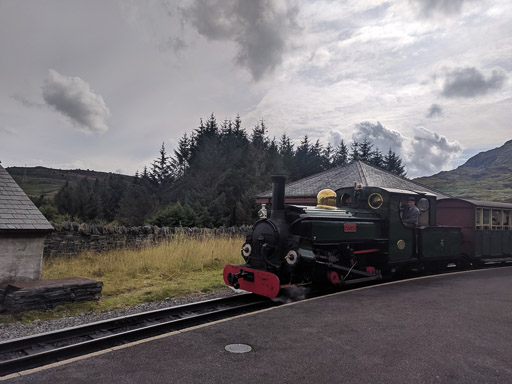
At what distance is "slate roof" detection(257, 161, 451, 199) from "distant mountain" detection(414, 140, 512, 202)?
1248 inches

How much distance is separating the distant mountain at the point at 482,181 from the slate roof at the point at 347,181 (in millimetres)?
31687

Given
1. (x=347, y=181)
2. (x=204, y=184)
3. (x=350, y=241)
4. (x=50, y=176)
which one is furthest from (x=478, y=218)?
(x=50, y=176)

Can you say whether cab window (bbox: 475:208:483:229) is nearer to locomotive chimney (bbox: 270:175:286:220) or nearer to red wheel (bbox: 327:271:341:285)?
red wheel (bbox: 327:271:341:285)

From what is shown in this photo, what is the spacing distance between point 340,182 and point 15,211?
1529 cm

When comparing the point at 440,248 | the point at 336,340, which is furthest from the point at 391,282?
the point at 336,340

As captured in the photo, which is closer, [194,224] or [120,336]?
[120,336]

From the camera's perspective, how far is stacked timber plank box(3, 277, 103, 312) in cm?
614

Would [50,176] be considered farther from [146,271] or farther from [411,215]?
[411,215]

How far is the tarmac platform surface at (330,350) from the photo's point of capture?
3889 millimetres

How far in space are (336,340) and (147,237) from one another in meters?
9.75

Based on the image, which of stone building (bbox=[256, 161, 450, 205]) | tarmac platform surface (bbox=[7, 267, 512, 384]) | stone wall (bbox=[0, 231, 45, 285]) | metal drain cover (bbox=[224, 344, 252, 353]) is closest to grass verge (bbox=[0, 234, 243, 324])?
stone wall (bbox=[0, 231, 45, 285])

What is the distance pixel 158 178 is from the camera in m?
40.6

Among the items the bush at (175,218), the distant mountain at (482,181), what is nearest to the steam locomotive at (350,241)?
the bush at (175,218)

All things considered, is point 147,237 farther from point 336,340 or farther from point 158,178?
point 158,178
